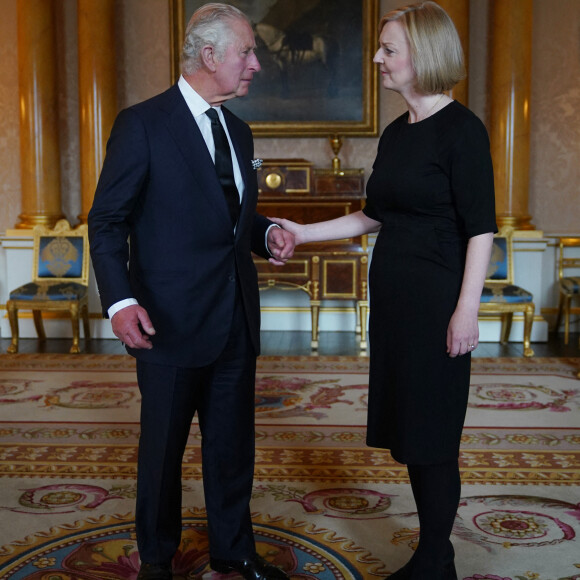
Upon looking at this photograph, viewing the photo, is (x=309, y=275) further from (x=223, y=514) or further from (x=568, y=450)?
(x=223, y=514)

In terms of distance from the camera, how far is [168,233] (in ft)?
7.52

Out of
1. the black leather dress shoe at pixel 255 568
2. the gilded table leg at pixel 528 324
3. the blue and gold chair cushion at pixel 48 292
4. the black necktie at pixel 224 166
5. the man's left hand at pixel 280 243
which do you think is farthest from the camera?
the blue and gold chair cushion at pixel 48 292

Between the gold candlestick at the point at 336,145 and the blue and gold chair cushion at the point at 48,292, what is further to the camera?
the gold candlestick at the point at 336,145

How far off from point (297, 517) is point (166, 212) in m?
1.37

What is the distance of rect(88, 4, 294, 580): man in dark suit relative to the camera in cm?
223

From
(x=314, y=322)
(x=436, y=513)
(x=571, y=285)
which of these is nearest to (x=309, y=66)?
(x=314, y=322)

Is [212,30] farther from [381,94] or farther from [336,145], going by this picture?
[381,94]

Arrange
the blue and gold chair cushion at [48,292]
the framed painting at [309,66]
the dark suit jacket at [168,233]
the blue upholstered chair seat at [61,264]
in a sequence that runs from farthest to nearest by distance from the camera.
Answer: the framed painting at [309,66] → the blue upholstered chair seat at [61,264] → the blue and gold chair cushion at [48,292] → the dark suit jacket at [168,233]

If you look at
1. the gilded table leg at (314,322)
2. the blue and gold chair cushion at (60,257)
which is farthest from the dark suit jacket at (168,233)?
the blue and gold chair cushion at (60,257)

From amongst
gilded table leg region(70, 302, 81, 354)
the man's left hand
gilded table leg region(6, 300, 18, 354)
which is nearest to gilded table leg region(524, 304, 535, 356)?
gilded table leg region(70, 302, 81, 354)

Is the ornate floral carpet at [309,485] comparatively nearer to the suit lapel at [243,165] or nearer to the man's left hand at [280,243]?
the man's left hand at [280,243]

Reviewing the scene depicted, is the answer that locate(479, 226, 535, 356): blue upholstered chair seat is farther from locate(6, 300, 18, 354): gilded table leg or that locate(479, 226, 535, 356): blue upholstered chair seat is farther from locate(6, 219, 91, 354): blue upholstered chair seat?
locate(6, 300, 18, 354): gilded table leg

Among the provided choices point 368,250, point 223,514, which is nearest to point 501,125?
point 368,250

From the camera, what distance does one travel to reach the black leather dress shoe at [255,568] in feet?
8.24
